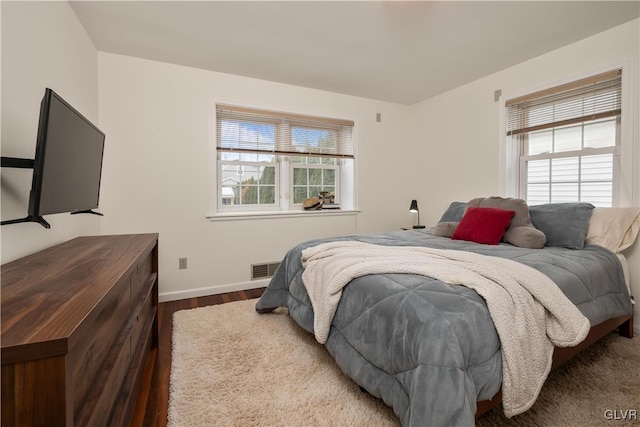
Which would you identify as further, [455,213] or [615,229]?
[455,213]

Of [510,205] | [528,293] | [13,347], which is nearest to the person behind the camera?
[13,347]

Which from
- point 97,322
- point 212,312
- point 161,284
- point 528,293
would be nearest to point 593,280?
point 528,293

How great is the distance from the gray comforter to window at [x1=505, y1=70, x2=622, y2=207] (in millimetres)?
1021

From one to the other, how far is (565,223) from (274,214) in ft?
8.75

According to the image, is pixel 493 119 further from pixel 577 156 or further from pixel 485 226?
pixel 485 226

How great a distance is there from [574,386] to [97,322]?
223 cm

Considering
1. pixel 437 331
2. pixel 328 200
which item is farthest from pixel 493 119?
pixel 437 331

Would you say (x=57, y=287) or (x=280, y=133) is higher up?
(x=280, y=133)

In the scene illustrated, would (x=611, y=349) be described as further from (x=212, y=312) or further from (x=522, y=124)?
(x=212, y=312)

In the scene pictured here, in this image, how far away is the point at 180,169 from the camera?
303 cm

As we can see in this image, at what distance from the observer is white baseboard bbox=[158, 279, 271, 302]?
2.98 metres

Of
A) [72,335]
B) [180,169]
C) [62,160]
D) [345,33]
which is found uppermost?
[345,33]

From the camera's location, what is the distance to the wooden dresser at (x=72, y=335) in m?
0.60

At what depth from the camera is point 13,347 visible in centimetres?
58
